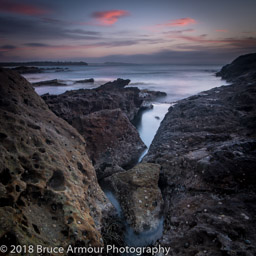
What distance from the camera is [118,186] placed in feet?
14.7

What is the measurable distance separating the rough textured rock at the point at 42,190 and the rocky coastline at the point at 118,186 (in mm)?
13

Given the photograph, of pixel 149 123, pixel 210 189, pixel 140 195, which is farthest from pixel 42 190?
pixel 149 123

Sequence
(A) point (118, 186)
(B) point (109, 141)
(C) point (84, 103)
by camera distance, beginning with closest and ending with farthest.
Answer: (A) point (118, 186) → (B) point (109, 141) → (C) point (84, 103)

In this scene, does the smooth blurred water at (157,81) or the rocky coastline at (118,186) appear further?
the smooth blurred water at (157,81)

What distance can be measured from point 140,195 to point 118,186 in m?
0.65

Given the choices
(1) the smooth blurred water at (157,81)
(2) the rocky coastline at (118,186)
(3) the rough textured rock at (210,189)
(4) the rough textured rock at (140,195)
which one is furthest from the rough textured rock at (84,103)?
(1) the smooth blurred water at (157,81)

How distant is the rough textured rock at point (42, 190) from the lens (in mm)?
2291

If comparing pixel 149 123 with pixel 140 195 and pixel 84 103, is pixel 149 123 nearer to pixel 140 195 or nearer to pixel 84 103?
pixel 84 103

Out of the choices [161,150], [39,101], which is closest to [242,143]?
[161,150]

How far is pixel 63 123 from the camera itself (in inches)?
198

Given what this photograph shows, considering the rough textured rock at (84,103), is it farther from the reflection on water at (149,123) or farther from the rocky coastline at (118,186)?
the rocky coastline at (118,186)

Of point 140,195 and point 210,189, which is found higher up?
point 210,189

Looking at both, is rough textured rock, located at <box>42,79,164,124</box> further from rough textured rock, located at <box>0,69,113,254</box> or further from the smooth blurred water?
the smooth blurred water

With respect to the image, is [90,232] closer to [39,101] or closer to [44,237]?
[44,237]
